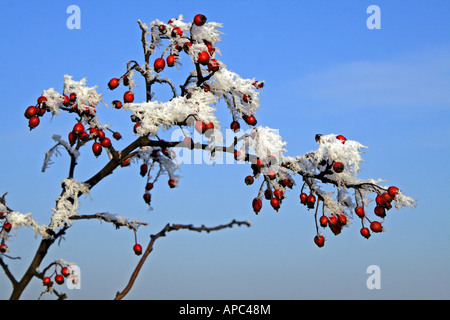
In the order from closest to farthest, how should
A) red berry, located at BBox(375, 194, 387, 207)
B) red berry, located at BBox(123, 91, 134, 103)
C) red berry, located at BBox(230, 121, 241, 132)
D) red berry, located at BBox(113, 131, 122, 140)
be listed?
red berry, located at BBox(375, 194, 387, 207) → red berry, located at BBox(230, 121, 241, 132) → red berry, located at BBox(123, 91, 134, 103) → red berry, located at BBox(113, 131, 122, 140)

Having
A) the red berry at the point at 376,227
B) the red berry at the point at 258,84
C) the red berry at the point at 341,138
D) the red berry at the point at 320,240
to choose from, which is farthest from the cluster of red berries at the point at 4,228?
the red berry at the point at 376,227

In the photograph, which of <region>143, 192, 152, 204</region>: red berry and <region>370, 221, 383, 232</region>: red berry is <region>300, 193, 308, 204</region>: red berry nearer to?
<region>370, 221, 383, 232</region>: red berry

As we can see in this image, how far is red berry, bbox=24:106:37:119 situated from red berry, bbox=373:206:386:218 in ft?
13.6

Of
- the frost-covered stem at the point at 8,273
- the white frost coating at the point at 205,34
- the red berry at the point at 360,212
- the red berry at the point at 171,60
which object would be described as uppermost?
the white frost coating at the point at 205,34

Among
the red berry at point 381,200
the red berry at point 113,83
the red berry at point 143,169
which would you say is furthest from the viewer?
the red berry at point 143,169

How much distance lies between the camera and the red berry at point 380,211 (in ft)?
19.2

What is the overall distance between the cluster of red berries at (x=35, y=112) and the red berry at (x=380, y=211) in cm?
406

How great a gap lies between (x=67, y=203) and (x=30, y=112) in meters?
1.16

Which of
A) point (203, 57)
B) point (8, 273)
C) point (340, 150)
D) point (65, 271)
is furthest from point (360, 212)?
point (8, 273)

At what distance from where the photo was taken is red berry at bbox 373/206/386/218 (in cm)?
585

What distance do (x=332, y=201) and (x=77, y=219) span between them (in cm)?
304

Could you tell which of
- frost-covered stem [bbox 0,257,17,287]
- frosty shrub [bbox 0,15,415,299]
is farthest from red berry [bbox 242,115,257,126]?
frost-covered stem [bbox 0,257,17,287]

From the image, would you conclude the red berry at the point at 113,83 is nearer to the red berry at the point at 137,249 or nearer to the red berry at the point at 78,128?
the red berry at the point at 78,128
